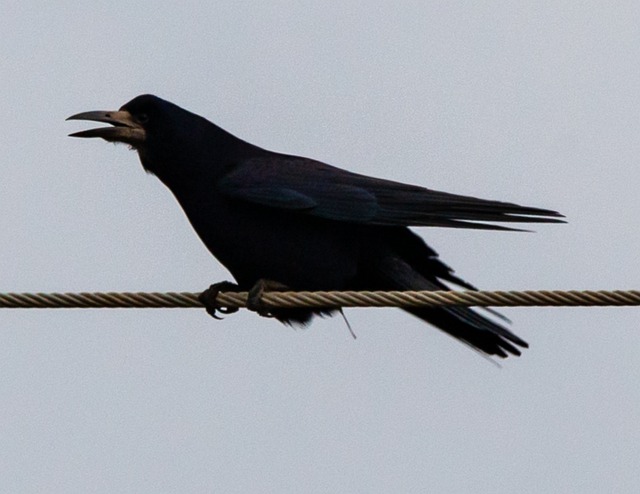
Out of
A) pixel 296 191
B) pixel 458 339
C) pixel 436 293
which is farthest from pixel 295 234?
pixel 436 293

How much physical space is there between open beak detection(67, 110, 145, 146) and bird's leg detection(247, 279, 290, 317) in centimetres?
142

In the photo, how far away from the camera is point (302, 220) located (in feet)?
31.8

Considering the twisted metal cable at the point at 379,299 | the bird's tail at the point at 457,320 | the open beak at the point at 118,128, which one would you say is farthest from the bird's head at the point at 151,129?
the twisted metal cable at the point at 379,299

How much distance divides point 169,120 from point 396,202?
1.69 metres

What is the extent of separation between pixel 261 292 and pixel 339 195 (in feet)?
3.18

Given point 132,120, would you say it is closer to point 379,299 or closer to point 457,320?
point 457,320

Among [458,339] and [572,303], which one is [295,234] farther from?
[572,303]

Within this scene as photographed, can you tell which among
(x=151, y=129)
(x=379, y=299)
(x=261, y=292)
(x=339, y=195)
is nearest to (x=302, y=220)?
(x=339, y=195)

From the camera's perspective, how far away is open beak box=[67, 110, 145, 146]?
9992 mm

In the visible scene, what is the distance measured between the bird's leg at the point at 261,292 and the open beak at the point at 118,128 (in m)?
1.42

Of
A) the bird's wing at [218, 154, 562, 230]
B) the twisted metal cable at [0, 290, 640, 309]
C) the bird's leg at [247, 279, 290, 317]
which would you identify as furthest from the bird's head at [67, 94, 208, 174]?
the twisted metal cable at [0, 290, 640, 309]

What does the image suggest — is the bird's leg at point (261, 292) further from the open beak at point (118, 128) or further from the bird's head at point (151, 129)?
the open beak at point (118, 128)

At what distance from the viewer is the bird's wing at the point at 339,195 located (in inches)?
358

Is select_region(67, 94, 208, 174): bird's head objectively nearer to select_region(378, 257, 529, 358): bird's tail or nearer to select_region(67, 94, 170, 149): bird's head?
select_region(67, 94, 170, 149): bird's head
